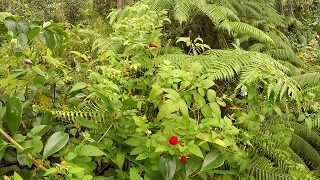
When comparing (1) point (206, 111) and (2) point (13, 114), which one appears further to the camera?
(1) point (206, 111)

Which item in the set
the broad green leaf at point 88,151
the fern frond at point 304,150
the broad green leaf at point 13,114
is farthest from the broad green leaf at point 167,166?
the fern frond at point 304,150

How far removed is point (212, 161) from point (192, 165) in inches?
2.8

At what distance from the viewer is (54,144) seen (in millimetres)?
985

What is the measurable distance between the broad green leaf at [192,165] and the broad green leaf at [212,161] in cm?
3

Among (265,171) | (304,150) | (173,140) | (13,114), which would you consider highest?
(13,114)

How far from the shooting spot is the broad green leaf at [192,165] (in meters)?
1.09

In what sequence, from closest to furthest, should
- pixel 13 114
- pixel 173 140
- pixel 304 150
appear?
pixel 13 114 → pixel 173 140 → pixel 304 150

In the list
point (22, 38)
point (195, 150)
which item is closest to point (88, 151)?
point (195, 150)

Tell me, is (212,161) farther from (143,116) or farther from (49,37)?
(49,37)

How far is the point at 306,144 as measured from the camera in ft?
6.44

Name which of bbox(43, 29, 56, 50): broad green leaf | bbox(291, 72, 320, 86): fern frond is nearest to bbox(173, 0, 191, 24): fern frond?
bbox(291, 72, 320, 86): fern frond

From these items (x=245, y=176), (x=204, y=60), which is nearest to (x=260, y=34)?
(x=204, y=60)

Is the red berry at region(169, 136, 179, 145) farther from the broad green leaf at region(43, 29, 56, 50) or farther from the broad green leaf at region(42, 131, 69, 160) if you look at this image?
the broad green leaf at region(43, 29, 56, 50)

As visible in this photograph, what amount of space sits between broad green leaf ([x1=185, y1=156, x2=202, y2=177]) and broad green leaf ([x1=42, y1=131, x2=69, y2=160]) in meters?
0.42
